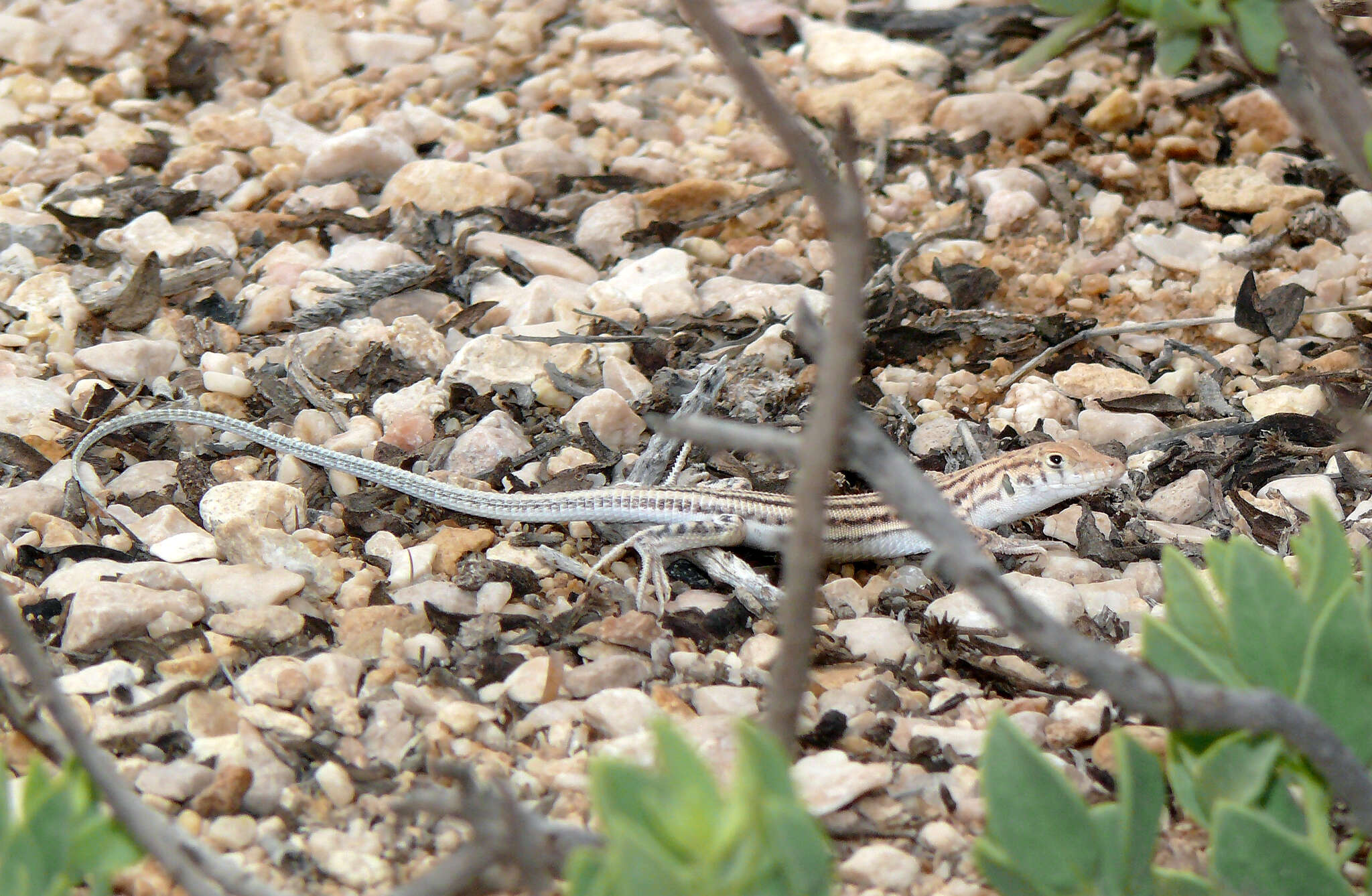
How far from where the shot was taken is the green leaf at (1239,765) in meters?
1.87

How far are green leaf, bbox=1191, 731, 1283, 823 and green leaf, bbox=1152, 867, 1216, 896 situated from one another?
0.11 metres

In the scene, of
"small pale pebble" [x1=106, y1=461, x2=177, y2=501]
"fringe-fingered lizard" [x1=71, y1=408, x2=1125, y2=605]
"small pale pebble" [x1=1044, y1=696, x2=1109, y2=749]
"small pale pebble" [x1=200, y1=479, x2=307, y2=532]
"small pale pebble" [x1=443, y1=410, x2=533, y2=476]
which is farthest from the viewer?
"small pale pebble" [x1=443, y1=410, x2=533, y2=476]

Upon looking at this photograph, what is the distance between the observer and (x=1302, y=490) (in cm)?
421

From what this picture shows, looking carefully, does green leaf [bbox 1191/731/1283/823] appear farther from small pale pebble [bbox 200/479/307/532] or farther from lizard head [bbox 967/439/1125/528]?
small pale pebble [bbox 200/479/307/532]

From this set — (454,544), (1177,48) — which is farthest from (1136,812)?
(454,544)

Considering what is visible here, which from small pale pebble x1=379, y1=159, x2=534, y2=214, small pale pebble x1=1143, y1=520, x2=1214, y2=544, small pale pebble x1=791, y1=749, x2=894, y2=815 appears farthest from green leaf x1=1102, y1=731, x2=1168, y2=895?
small pale pebble x1=379, y1=159, x2=534, y2=214

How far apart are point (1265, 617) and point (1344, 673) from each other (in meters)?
0.14

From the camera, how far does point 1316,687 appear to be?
1923 mm

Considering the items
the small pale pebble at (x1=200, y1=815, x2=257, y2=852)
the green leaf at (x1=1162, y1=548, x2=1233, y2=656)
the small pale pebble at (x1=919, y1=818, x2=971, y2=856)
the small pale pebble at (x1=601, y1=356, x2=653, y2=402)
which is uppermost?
the green leaf at (x1=1162, y1=548, x2=1233, y2=656)

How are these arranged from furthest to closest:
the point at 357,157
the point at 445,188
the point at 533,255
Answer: the point at 357,157 → the point at 445,188 → the point at 533,255

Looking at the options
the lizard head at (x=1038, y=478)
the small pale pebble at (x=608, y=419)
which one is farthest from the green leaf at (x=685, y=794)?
the small pale pebble at (x=608, y=419)

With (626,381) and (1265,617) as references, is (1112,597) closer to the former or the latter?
(1265,617)

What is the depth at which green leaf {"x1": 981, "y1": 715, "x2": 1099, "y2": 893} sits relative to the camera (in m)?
1.76

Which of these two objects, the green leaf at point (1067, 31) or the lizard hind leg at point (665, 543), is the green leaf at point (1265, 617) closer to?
the green leaf at point (1067, 31)
